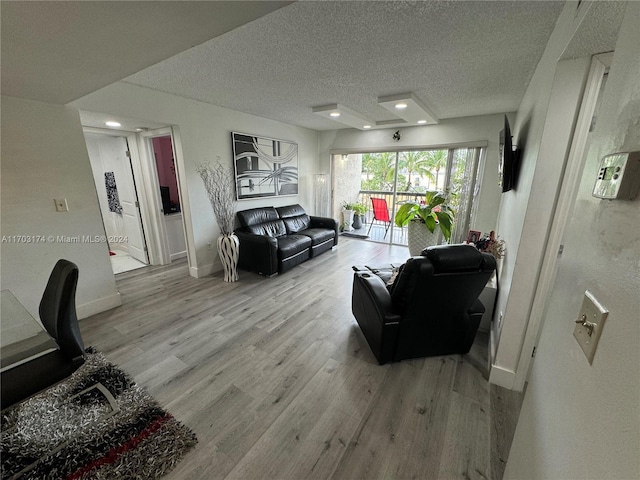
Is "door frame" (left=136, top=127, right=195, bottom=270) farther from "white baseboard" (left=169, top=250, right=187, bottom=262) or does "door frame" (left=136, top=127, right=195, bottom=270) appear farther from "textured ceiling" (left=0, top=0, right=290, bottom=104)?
"textured ceiling" (left=0, top=0, right=290, bottom=104)

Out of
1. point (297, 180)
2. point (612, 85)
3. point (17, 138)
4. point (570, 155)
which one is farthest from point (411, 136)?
point (17, 138)

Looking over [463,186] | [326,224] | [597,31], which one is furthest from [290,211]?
[597,31]

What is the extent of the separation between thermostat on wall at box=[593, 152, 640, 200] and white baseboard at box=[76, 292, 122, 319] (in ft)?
12.5

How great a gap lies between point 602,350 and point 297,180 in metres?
5.07

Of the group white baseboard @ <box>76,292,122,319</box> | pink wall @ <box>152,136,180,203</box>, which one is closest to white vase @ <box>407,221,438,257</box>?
white baseboard @ <box>76,292,122,319</box>

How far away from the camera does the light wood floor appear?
4.42ft

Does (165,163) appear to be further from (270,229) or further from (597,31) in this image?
(597,31)

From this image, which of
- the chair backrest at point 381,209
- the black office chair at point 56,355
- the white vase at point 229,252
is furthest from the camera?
the chair backrest at point 381,209

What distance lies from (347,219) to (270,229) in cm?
267

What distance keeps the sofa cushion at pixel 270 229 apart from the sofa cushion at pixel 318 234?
0.38 metres

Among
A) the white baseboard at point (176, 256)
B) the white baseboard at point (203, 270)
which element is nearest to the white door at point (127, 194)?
the white baseboard at point (176, 256)

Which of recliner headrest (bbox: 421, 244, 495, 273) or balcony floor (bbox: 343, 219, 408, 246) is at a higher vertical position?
recliner headrest (bbox: 421, 244, 495, 273)

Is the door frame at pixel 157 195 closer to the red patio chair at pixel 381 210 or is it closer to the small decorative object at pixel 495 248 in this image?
the small decorative object at pixel 495 248

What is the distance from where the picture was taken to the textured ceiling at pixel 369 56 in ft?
5.12
